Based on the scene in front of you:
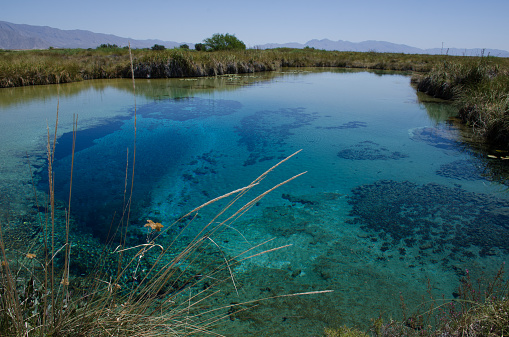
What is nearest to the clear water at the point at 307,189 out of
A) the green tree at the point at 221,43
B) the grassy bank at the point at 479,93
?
the grassy bank at the point at 479,93

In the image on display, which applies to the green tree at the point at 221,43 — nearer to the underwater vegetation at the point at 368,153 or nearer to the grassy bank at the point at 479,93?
the grassy bank at the point at 479,93

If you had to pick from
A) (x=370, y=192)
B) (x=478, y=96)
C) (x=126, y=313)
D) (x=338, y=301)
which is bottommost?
(x=338, y=301)

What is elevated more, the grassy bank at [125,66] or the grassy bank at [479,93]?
the grassy bank at [125,66]

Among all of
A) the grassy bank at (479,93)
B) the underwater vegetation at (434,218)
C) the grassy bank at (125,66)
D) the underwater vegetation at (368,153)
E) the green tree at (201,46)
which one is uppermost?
the green tree at (201,46)

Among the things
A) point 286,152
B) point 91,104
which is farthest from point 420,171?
point 91,104

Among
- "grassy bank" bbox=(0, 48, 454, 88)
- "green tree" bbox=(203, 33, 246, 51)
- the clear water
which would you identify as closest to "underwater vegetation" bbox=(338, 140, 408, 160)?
the clear water

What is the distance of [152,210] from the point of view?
354 cm

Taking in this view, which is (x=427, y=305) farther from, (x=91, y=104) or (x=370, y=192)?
(x=91, y=104)

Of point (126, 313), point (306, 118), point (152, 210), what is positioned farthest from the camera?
point (306, 118)

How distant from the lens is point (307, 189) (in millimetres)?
4055

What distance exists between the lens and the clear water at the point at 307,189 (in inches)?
94.9

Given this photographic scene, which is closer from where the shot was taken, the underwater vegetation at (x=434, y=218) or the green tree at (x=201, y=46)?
the underwater vegetation at (x=434, y=218)

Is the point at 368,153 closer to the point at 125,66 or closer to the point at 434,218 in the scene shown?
the point at 434,218

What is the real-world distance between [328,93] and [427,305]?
381 inches
